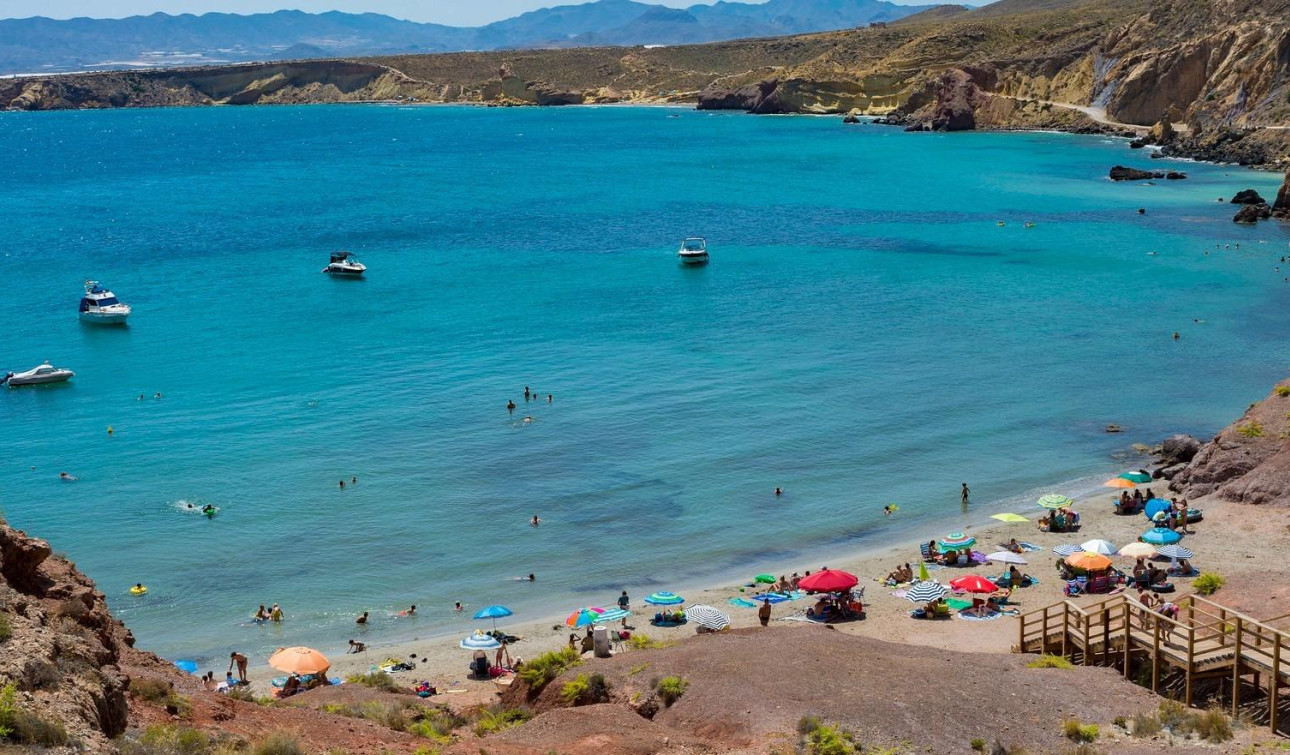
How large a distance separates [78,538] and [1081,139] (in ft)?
400

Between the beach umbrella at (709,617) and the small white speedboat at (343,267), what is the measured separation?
1864 inches

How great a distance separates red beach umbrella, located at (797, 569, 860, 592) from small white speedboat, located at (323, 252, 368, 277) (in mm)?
47396

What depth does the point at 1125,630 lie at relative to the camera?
20328mm

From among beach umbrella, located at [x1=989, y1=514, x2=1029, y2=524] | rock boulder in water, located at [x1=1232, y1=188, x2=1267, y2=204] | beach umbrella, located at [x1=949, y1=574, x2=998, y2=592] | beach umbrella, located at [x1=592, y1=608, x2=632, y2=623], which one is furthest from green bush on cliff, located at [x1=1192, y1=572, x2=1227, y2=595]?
rock boulder in water, located at [x1=1232, y1=188, x2=1267, y2=204]

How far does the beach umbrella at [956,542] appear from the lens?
3281 centimetres

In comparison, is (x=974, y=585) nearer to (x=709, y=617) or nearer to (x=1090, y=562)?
(x=1090, y=562)

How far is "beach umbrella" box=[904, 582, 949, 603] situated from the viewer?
29234 millimetres

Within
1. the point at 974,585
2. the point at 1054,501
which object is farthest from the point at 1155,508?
the point at 974,585

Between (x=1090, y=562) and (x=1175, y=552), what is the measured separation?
7.29 feet

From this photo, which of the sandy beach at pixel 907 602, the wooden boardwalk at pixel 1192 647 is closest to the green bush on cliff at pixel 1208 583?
the sandy beach at pixel 907 602

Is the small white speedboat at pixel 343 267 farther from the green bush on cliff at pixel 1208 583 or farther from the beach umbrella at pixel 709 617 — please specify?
the green bush on cliff at pixel 1208 583

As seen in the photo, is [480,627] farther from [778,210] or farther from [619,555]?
[778,210]

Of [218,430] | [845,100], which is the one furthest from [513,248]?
[845,100]

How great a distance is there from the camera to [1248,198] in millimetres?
85312
